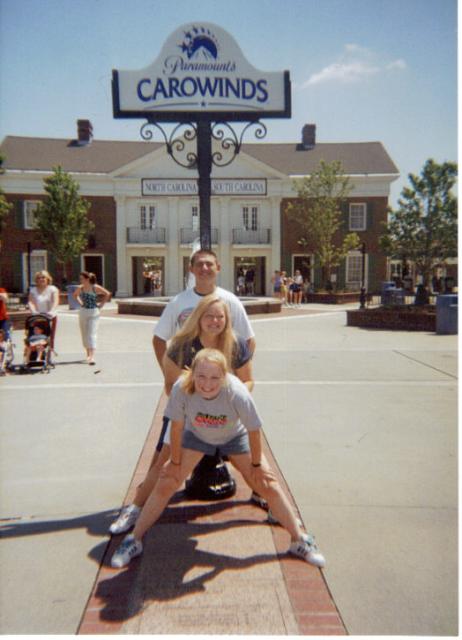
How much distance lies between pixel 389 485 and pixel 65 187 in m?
30.2

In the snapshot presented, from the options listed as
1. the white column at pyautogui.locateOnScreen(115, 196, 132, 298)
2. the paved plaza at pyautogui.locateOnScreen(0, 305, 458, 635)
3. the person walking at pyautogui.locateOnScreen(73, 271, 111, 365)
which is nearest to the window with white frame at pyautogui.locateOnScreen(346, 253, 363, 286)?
the white column at pyautogui.locateOnScreen(115, 196, 132, 298)

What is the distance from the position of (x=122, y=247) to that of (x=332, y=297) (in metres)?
14.3

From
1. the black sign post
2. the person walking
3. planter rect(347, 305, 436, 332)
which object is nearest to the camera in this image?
the black sign post

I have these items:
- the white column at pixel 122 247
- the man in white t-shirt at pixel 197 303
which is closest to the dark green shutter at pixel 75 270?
the white column at pixel 122 247

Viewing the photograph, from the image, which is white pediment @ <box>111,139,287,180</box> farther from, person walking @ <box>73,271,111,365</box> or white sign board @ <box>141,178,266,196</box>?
white sign board @ <box>141,178,266,196</box>

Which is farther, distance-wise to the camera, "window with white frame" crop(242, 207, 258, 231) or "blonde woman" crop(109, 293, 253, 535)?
"window with white frame" crop(242, 207, 258, 231)

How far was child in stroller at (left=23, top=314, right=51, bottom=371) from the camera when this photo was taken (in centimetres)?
909

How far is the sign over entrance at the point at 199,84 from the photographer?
441 centimetres

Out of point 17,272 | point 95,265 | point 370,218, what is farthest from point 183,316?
point 370,218

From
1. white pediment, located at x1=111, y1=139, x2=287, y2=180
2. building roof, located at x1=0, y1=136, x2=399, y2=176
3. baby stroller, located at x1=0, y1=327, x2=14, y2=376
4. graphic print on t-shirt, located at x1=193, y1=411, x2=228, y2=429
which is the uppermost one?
building roof, located at x1=0, y1=136, x2=399, y2=176

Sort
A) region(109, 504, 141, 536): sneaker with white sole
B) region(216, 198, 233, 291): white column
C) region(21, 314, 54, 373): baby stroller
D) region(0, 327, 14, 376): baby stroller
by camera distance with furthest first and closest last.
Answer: region(216, 198, 233, 291): white column → region(21, 314, 54, 373): baby stroller → region(0, 327, 14, 376): baby stroller → region(109, 504, 141, 536): sneaker with white sole

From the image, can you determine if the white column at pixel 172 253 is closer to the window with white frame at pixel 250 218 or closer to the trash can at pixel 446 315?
the window with white frame at pixel 250 218

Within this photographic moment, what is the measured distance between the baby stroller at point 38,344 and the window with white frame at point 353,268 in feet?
92.9

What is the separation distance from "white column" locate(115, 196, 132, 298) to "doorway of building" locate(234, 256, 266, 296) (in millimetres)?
6729
